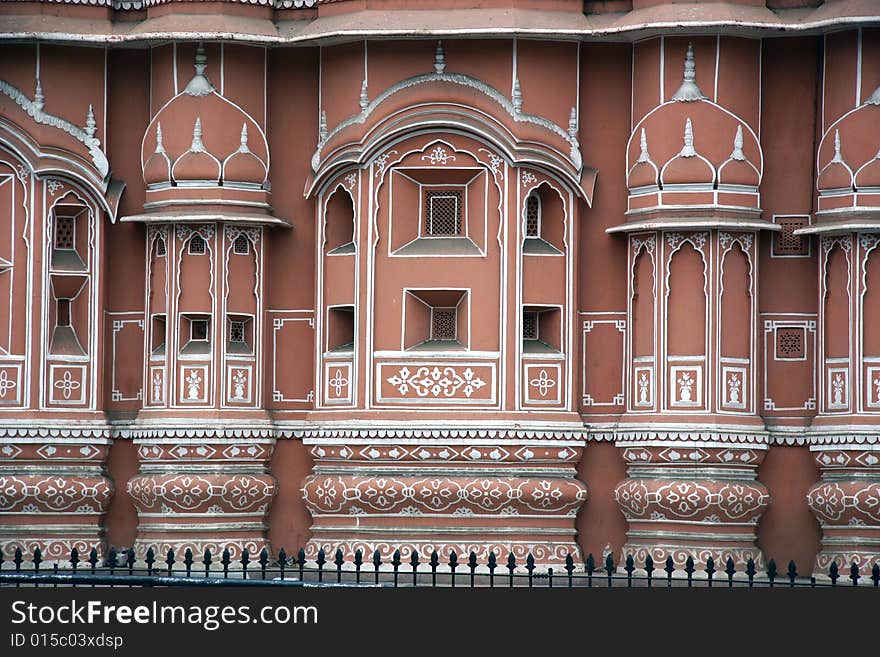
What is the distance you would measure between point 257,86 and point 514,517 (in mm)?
7053

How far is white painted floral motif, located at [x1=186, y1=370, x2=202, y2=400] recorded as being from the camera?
30031 mm

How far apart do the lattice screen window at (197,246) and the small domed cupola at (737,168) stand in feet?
23.5

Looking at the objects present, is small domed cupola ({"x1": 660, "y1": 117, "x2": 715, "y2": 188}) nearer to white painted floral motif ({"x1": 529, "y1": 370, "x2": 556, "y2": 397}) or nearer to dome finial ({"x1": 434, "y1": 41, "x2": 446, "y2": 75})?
white painted floral motif ({"x1": 529, "y1": 370, "x2": 556, "y2": 397})

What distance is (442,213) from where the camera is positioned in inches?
1188

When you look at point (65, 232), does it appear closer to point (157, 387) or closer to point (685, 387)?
point (157, 387)

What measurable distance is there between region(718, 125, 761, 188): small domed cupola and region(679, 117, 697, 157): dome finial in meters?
0.45

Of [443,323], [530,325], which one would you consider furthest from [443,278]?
[530,325]

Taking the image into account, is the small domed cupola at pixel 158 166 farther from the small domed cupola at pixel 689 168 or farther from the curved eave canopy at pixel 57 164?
the small domed cupola at pixel 689 168

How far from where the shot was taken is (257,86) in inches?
1204

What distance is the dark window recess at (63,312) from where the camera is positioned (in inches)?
1208

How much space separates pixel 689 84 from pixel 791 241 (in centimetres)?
256

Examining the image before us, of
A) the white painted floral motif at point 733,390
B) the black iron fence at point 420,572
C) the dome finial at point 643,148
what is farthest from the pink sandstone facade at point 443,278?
the black iron fence at point 420,572

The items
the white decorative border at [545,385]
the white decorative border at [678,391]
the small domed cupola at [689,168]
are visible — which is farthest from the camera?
the white decorative border at [545,385]

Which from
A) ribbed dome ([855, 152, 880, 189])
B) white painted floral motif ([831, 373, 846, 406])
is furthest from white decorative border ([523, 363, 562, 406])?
ribbed dome ([855, 152, 880, 189])
